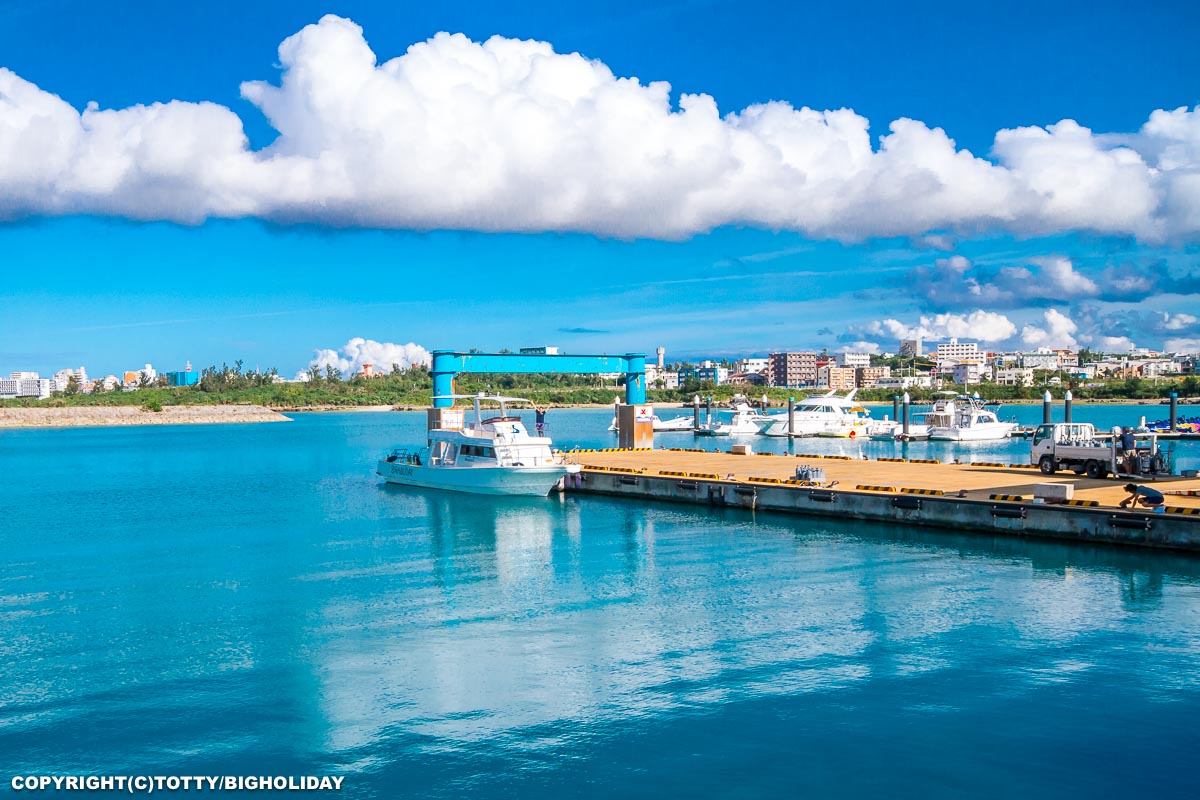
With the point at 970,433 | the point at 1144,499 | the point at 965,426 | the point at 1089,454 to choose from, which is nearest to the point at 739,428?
the point at 965,426

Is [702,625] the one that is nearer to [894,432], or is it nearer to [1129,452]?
[1129,452]

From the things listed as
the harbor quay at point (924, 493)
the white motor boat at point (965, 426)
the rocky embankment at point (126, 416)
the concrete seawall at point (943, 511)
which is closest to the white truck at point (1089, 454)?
the harbor quay at point (924, 493)

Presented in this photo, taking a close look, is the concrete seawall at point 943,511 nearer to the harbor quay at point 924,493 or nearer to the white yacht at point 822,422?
the harbor quay at point 924,493

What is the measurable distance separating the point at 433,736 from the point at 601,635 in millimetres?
6629

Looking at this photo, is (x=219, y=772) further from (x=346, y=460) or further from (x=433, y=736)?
(x=346, y=460)

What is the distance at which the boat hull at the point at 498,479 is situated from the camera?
155 ft

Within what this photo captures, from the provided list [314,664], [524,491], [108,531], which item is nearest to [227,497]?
[108,531]

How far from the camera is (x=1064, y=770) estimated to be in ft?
47.4

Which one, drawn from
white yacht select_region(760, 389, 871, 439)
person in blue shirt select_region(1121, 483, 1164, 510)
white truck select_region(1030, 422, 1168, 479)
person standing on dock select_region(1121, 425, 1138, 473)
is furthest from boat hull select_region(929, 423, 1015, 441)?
person in blue shirt select_region(1121, 483, 1164, 510)

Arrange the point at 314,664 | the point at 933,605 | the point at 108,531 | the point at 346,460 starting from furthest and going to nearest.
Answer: the point at 346,460, the point at 108,531, the point at 933,605, the point at 314,664

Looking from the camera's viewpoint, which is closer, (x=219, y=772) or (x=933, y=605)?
(x=219, y=772)

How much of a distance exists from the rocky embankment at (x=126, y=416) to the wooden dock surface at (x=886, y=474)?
134 m

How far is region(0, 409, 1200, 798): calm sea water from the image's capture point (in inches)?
582

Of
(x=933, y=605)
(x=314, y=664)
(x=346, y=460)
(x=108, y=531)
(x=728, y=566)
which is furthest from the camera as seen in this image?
(x=346, y=460)
